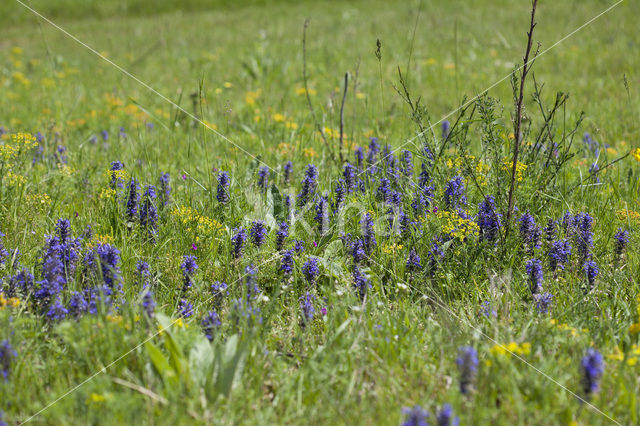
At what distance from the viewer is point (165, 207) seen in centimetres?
341

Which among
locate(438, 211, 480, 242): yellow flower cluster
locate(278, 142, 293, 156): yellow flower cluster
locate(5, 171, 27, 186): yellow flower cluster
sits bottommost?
locate(5, 171, 27, 186): yellow flower cluster

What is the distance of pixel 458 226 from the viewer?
116 inches

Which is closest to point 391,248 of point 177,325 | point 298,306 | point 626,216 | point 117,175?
point 298,306

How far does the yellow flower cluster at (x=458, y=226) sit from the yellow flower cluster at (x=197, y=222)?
1.24m

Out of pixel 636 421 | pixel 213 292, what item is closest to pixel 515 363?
pixel 636 421

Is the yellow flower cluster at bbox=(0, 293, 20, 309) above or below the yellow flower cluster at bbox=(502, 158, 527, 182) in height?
below

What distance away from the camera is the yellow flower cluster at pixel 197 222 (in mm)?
3158

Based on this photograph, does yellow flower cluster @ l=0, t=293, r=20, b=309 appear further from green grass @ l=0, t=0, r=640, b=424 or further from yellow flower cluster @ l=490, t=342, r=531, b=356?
yellow flower cluster @ l=490, t=342, r=531, b=356

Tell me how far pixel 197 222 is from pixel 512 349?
181cm

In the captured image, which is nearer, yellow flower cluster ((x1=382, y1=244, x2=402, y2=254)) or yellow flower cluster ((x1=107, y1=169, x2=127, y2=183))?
yellow flower cluster ((x1=382, y1=244, x2=402, y2=254))

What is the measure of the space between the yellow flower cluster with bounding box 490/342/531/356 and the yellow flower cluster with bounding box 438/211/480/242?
78cm

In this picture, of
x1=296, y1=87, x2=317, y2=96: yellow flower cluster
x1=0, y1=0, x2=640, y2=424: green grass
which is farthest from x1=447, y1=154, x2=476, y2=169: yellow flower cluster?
x1=296, y1=87, x2=317, y2=96: yellow flower cluster

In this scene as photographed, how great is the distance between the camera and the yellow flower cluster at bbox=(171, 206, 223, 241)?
3158mm

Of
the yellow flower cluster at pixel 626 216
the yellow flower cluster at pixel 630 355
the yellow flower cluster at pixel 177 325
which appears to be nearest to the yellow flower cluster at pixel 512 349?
the yellow flower cluster at pixel 630 355
